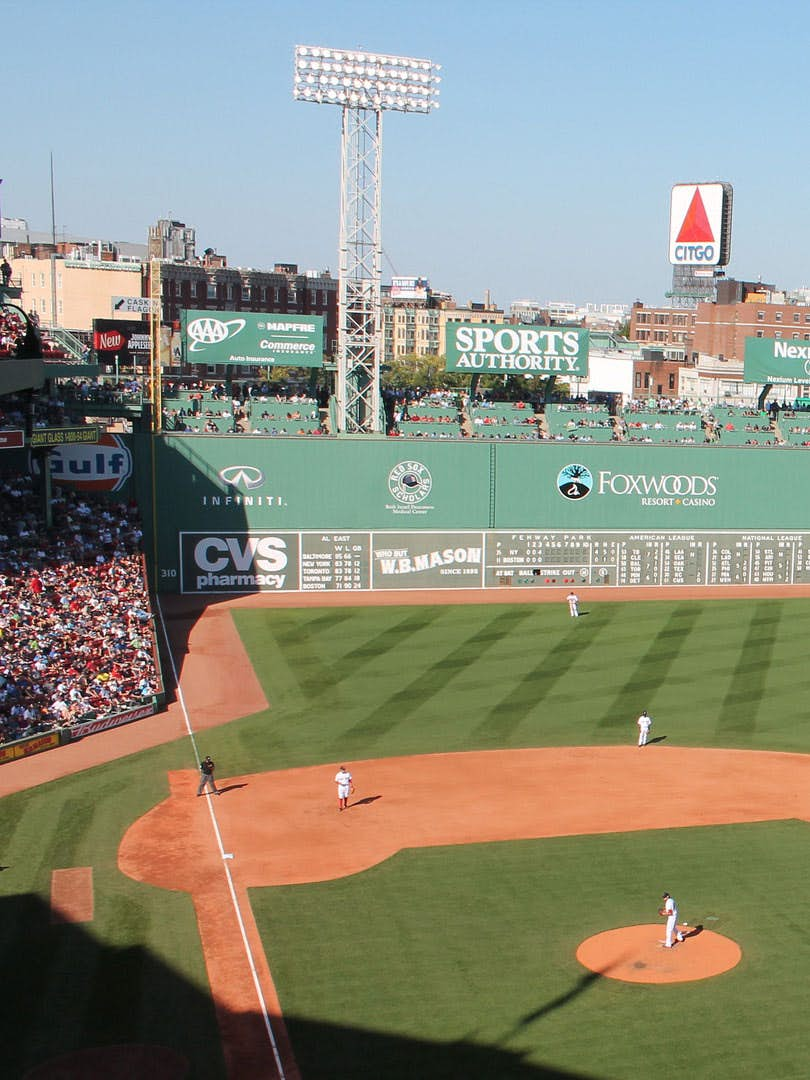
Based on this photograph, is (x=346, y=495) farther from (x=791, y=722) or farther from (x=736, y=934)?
(x=736, y=934)

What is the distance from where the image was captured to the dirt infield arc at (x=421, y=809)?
88.4 feet

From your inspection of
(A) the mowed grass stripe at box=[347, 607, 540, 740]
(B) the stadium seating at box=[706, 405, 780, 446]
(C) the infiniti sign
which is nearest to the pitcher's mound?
(A) the mowed grass stripe at box=[347, 607, 540, 740]

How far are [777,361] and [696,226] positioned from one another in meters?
14.0

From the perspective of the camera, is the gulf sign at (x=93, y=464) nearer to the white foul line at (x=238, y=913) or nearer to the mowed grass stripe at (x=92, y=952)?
the white foul line at (x=238, y=913)

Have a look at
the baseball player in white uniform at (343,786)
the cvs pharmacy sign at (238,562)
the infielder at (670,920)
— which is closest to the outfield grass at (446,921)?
the infielder at (670,920)

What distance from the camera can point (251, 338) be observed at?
5800cm

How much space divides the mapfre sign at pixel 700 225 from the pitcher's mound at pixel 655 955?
57518 millimetres

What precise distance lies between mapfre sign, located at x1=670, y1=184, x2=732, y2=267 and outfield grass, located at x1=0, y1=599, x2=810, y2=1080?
1572 inches

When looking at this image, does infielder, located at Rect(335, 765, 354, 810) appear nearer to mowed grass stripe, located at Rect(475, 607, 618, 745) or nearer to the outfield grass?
the outfield grass

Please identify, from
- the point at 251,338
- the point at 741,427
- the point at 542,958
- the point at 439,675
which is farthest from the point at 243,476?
the point at 542,958

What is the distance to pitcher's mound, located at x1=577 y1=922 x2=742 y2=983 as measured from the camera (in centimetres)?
2234

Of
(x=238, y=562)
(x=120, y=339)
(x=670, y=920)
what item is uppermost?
(x=120, y=339)

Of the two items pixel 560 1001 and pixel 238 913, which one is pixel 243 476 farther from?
pixel 560 1001

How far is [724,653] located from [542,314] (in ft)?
363
